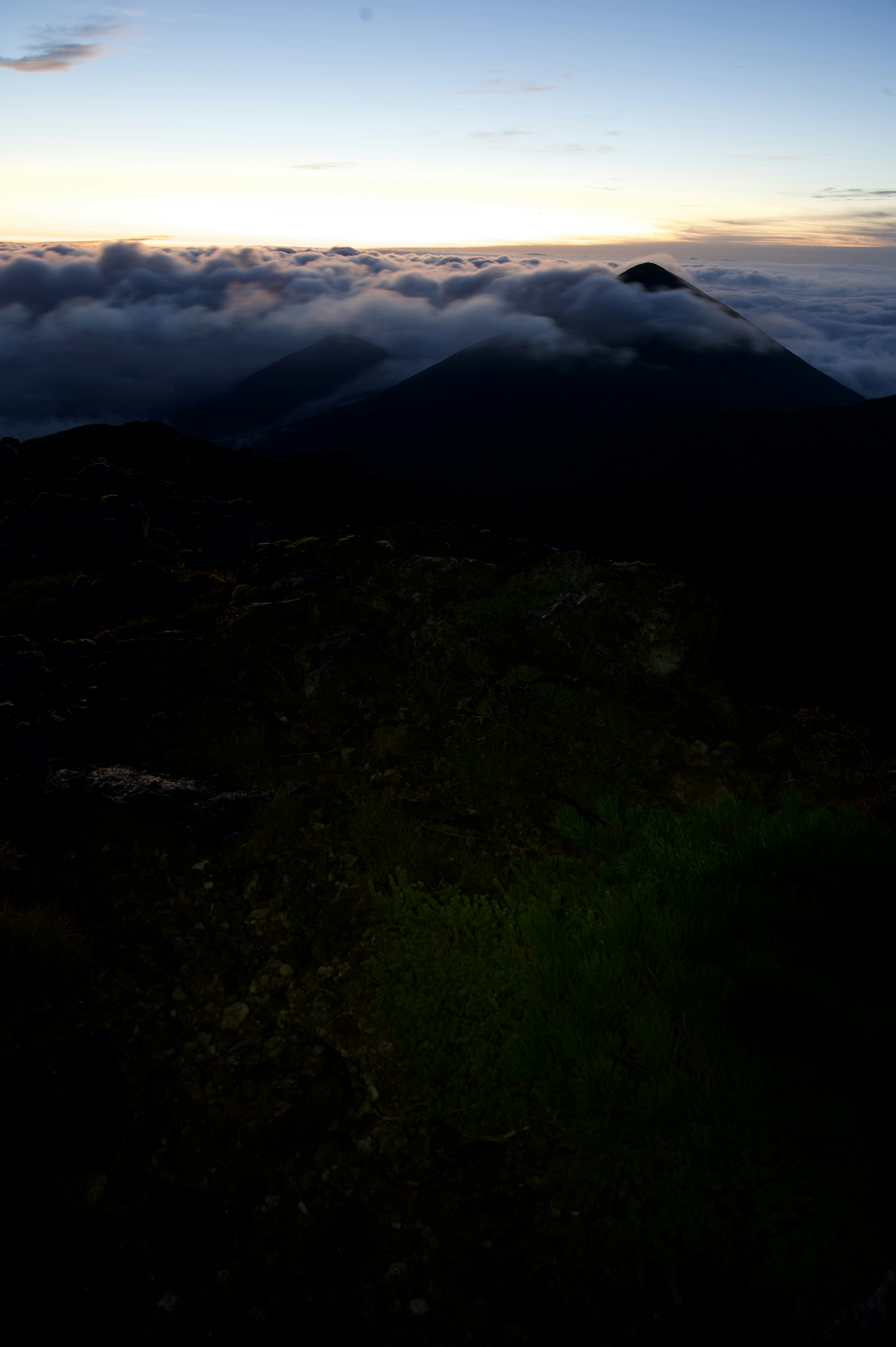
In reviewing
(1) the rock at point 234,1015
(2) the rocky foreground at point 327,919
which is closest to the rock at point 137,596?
(2) the rocky foreground at point 327,919

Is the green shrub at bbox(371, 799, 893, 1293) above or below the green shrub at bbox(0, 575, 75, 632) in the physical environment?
above

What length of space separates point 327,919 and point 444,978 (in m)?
1.10

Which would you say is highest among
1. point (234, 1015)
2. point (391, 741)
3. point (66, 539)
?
point (391, 741)

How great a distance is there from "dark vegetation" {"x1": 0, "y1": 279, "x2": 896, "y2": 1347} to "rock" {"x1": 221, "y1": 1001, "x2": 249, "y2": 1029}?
9 centimetres

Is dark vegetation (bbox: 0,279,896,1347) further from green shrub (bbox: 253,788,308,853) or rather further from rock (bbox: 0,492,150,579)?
rock (bbox: 0,492,150,579)

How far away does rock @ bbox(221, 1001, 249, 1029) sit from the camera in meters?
4.38

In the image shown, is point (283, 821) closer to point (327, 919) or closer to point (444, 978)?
point (327, 919)

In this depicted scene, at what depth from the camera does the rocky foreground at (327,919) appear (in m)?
3.15

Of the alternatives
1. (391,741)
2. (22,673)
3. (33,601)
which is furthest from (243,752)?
(33,601)

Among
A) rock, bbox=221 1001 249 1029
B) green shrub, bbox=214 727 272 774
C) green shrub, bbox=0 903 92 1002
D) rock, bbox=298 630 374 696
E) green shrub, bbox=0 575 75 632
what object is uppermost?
rock, bbox=298 630 374 696

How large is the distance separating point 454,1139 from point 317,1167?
0.76m

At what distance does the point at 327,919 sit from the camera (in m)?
5.11

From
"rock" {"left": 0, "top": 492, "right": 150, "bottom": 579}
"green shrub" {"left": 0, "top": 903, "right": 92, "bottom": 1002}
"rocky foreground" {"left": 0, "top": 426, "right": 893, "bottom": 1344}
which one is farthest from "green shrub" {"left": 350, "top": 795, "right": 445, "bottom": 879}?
"rock" {"left": 0, "top": 492, "right": 150, "bottom": 579}

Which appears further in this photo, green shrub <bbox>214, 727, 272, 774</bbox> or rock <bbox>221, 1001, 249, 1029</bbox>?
green shrub <bbox>214, 727, 272, 774</bbox>
